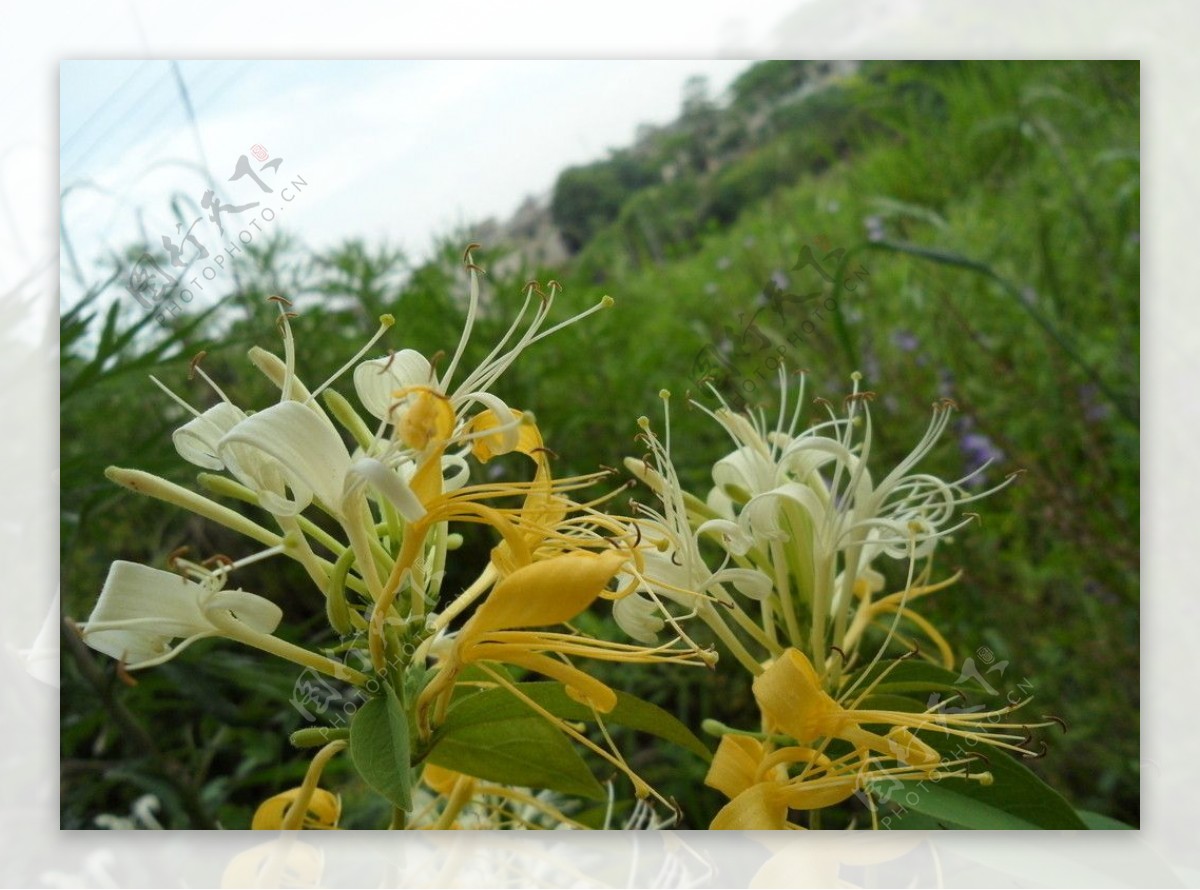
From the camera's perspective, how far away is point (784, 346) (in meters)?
1.31

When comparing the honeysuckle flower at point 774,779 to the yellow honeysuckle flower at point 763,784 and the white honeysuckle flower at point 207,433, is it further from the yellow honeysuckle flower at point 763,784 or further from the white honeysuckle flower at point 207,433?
the white honeysuckle flower at point 207,433

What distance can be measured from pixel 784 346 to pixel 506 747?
79 centimetres

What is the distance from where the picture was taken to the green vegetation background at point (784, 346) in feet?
3.47

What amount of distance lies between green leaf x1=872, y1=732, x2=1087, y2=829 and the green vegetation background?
423 mm

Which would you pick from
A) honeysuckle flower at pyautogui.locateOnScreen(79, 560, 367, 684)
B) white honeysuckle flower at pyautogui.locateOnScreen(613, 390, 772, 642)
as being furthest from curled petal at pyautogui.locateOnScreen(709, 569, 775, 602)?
honeysuckle flower at pyautogui.locateOnScreen(79, 560, 367, 684)

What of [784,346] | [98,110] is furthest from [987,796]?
[98,110]

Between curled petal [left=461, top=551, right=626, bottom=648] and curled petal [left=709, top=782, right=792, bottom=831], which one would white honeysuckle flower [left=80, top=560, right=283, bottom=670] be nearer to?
curled petal [left=461, top=551, right=626, bottom=648]

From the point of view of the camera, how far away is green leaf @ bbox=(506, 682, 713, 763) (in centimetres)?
64

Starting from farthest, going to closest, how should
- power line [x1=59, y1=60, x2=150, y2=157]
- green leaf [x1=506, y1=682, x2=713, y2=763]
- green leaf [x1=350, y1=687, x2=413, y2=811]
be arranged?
power line [x1=59, y1=60, x2=150, y2=157] → green leaf [x1=506, y1=682, x2=713, y2=763] → green leaf [x1=350, y1=687, x2=413, y2=811]

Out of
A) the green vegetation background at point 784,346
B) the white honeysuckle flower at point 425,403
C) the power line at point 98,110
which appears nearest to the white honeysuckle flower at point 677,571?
the white honeysuckle flower at point 425,403

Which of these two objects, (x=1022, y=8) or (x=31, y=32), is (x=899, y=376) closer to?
(x=1022, y=8)

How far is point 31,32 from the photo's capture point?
3.47 feet

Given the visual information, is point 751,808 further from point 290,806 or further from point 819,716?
point 290,806

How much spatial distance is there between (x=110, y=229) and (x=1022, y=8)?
0.94 meters
